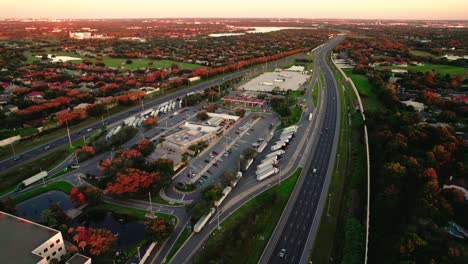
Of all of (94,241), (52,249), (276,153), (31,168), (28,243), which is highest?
(28,243)

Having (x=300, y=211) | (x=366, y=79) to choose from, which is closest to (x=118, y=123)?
(x=300, y=211)

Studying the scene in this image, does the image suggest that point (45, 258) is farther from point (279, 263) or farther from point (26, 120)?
point (26, 120)

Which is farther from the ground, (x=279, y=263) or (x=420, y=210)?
(x=420, y=210)

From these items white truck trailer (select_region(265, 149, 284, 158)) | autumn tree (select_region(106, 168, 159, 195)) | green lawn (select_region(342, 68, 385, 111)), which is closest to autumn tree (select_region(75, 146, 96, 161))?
autumn tree (select_region(106, 168, 159, 195))

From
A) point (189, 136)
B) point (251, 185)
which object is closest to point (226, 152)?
point (189, 136)

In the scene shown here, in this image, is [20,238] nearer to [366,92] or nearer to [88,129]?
[88,129]

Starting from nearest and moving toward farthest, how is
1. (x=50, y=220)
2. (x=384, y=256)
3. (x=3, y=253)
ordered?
(x=3, y=253)
(x=384, y=256)
(x=50, y=220)

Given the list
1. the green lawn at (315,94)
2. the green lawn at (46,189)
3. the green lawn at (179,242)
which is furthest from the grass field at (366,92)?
the green lawn at (46,189)

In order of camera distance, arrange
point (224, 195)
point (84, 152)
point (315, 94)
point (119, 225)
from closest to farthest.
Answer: point (119, 225) → point (224, 195) → point (84, 152) → point (315, 94)
